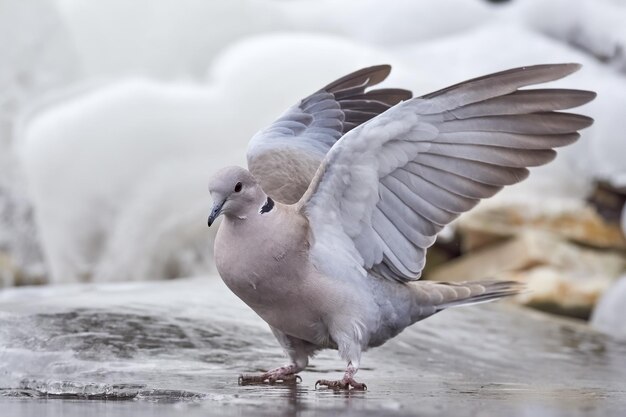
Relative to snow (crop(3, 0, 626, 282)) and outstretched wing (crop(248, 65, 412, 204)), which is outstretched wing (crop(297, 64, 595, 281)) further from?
snow (crop(3, 0, 626, 282))

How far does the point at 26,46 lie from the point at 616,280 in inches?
207

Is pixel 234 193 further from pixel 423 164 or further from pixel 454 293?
pixel 454 293

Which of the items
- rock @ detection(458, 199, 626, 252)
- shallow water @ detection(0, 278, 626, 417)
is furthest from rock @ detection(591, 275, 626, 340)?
shallow water @ detection(0, 278, 626, 417)

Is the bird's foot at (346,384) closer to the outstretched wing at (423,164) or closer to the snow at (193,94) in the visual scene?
the outstretched wing at (423,164)

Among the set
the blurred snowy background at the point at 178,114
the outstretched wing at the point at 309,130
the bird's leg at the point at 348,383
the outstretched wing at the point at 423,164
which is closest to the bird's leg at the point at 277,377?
the bird's leg at the point at 348,383

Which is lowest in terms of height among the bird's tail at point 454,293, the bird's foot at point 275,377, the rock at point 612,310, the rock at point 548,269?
the bird's foot at point 275,377

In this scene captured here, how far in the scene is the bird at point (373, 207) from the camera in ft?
13.3

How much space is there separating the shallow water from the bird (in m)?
0.24

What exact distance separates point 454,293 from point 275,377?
2.67 feet

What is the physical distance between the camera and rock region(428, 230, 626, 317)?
8.31m

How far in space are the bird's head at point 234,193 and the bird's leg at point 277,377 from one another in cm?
56

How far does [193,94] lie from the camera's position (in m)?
9.53

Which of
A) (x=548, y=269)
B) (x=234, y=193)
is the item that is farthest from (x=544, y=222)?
(x=234, y=193)

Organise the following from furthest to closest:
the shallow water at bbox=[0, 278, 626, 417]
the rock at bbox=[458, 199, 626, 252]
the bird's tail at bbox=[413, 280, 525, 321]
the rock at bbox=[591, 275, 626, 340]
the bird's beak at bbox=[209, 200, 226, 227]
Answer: the rock at bbox=[458, 199, 626, 252] < the rock at bbox=[591, 275, 626, 340] < the bird's tail at bbox=[413, 280, 525, 321] < the bird's beak at bbox=[209, 200, 226, 227] < the shallow water at bbox=[0, 278, 626, 417]
